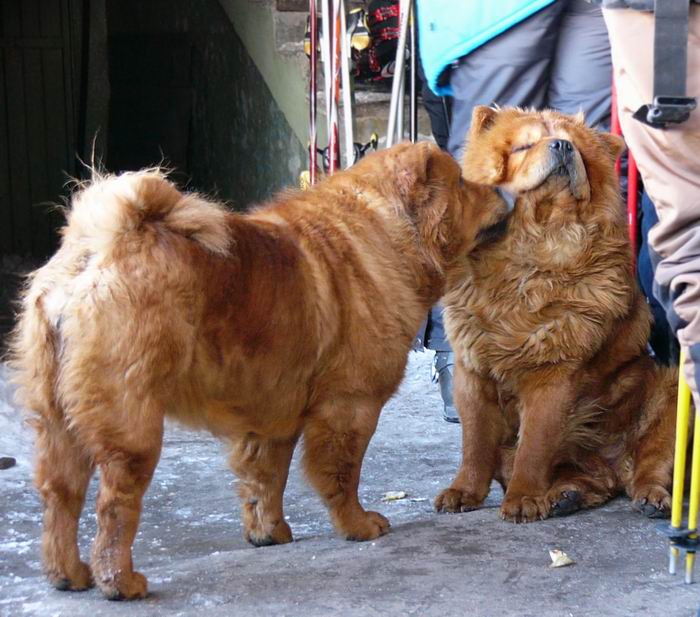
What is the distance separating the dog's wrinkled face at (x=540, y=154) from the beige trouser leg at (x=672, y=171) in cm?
110

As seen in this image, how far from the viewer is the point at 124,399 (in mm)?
2873

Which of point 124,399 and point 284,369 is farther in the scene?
point 284,369

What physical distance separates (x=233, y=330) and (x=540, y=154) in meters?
1.41

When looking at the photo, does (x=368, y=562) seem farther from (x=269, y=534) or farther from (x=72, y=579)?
(x=72, y=579)

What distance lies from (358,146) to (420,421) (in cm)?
169

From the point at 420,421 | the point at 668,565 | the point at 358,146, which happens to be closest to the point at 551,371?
the point at 668,565

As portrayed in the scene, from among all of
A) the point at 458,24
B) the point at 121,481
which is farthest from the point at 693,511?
the point at 458,24

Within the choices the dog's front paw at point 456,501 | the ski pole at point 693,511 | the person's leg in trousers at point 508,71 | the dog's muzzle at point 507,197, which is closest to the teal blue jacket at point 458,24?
the person's leg in trousers at point 508,71

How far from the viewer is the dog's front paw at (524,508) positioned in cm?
373

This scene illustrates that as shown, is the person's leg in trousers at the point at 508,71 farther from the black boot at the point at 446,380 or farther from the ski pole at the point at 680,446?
the ski pole at the point at 680,446

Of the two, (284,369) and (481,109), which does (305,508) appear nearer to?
(284,369)

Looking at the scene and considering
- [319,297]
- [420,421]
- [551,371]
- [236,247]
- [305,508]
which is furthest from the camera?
[420,421]

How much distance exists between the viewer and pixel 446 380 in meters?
5.32

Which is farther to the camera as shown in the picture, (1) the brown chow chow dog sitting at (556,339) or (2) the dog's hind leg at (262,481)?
(1) the brown chow chow dog sitting at (556,339)
